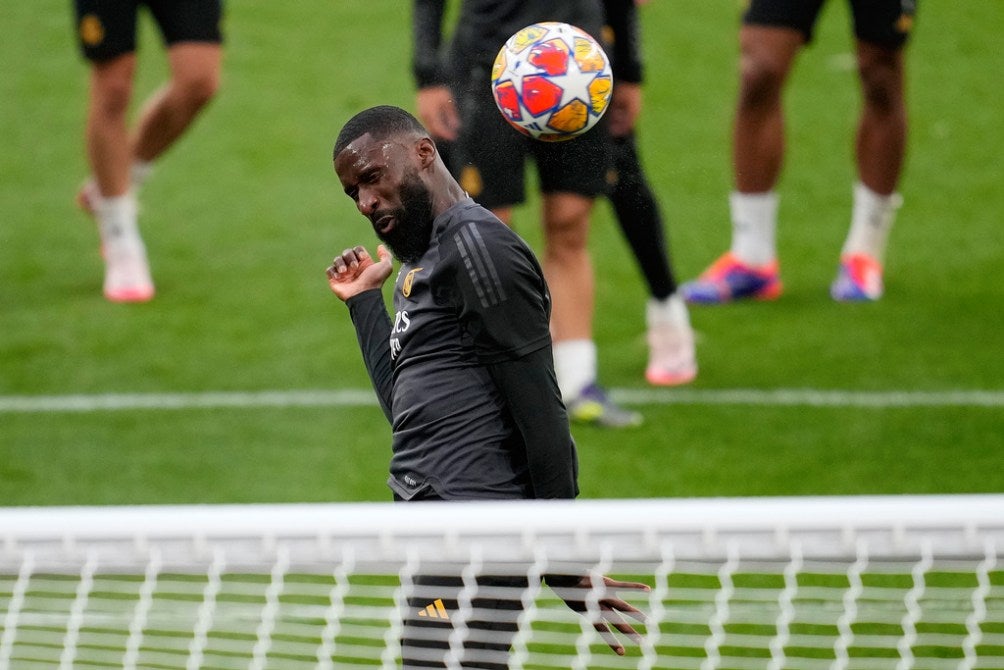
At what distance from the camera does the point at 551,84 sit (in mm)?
3217

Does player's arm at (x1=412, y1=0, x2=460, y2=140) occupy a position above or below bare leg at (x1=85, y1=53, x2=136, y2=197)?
above

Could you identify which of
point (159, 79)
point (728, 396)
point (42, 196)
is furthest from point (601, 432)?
point (159, 79)

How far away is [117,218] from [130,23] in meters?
0.89

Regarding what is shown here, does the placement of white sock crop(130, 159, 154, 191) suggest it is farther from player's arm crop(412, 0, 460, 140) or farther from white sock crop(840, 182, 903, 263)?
white sock crop(840, 182, 903, 263)

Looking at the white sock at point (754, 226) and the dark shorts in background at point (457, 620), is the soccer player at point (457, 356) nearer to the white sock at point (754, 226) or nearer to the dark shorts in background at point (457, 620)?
the dark shorts in background at point (457, 620)

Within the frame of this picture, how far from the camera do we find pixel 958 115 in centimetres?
927

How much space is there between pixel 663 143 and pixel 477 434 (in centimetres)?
619

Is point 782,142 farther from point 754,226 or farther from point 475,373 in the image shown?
point 475,373

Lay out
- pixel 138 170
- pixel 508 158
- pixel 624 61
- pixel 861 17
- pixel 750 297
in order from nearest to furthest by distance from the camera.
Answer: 1. pixel 508 158
2. pixel 624 61
3. pixel 861 17
4. pixel 750 297
5. pixel 138 170

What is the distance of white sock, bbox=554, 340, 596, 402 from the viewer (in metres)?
5.46

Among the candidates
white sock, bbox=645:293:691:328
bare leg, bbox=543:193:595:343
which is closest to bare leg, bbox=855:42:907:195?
white sock, bbox=645:293:691:328

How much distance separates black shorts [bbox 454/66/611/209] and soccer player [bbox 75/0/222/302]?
2.34 m

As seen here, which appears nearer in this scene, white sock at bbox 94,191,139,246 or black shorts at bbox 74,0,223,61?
black shorts at bbox 74,0,223,61

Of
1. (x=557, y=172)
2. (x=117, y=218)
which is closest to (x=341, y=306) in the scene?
(x=117, y=218)
